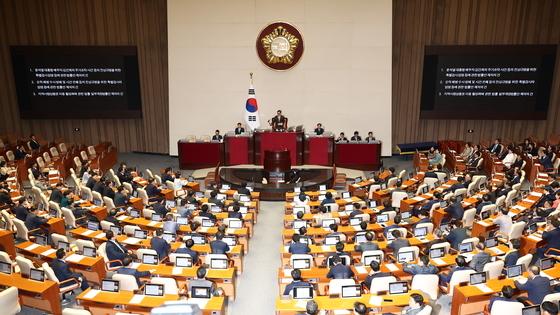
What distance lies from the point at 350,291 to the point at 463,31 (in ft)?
59.7

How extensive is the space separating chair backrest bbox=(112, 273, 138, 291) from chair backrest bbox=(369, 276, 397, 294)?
4.31 m

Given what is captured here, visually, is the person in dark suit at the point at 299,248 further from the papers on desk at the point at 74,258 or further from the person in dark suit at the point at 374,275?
the papers on desk at the point at 74,258

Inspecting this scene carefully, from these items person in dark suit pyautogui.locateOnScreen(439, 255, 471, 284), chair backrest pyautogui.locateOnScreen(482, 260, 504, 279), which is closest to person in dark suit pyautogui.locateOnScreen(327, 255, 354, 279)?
person in dark suit pyautogui.locateOnScreen(439, 255, 471, 284)

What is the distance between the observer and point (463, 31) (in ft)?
73.9

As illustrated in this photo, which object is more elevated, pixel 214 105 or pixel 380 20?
pixel 380 20

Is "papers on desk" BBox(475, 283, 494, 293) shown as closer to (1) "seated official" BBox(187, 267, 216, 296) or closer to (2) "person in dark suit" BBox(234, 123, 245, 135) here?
(1) "seated official" BBox(187, 267, 216, 296)

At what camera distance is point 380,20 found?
2175 centimetres

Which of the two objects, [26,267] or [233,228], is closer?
[26,267]

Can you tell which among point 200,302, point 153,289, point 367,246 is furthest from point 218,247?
point 367,246

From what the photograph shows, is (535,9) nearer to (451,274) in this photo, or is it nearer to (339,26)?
(339,26)

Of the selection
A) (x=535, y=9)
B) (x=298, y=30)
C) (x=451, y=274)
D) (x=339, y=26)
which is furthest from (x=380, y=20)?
(x=451, y=274)

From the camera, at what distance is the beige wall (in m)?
21.8

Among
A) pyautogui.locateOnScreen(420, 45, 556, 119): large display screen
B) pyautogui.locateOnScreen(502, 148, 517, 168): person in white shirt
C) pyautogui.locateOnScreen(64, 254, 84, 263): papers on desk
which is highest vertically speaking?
pyautogui.locateOnScreen(420, 45, 556, 119): large display screen

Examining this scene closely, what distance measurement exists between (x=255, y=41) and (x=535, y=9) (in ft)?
43.2
